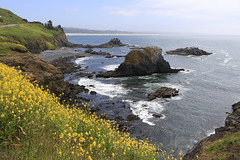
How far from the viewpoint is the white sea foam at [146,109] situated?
2333 centimetres

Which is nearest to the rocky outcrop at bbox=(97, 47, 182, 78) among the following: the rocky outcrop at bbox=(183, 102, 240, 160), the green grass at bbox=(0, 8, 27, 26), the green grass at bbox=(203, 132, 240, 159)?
the rocky outcrop at bbox=(183, 102, 240, 160)

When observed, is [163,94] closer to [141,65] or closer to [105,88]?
[105,88]

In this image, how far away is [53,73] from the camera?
87.1 feet

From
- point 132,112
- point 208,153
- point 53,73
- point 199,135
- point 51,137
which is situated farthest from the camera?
point 53,73

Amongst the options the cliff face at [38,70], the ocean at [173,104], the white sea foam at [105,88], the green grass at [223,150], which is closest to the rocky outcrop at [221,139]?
the green grass at [223,150]

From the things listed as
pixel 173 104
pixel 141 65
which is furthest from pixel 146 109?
pixel 141 65

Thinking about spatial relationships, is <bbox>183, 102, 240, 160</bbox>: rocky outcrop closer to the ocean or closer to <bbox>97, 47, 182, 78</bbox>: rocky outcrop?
the ocean

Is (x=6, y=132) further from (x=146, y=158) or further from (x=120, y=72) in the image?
(x=120, y=72)

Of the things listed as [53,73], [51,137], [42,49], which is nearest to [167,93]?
[53,73]

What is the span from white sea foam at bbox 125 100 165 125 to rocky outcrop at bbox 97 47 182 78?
18.6 m

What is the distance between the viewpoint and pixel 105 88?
35.8 metres

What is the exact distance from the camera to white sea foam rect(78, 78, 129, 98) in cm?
3298

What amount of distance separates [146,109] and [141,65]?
2371cm

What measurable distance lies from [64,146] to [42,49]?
81.1 metres
